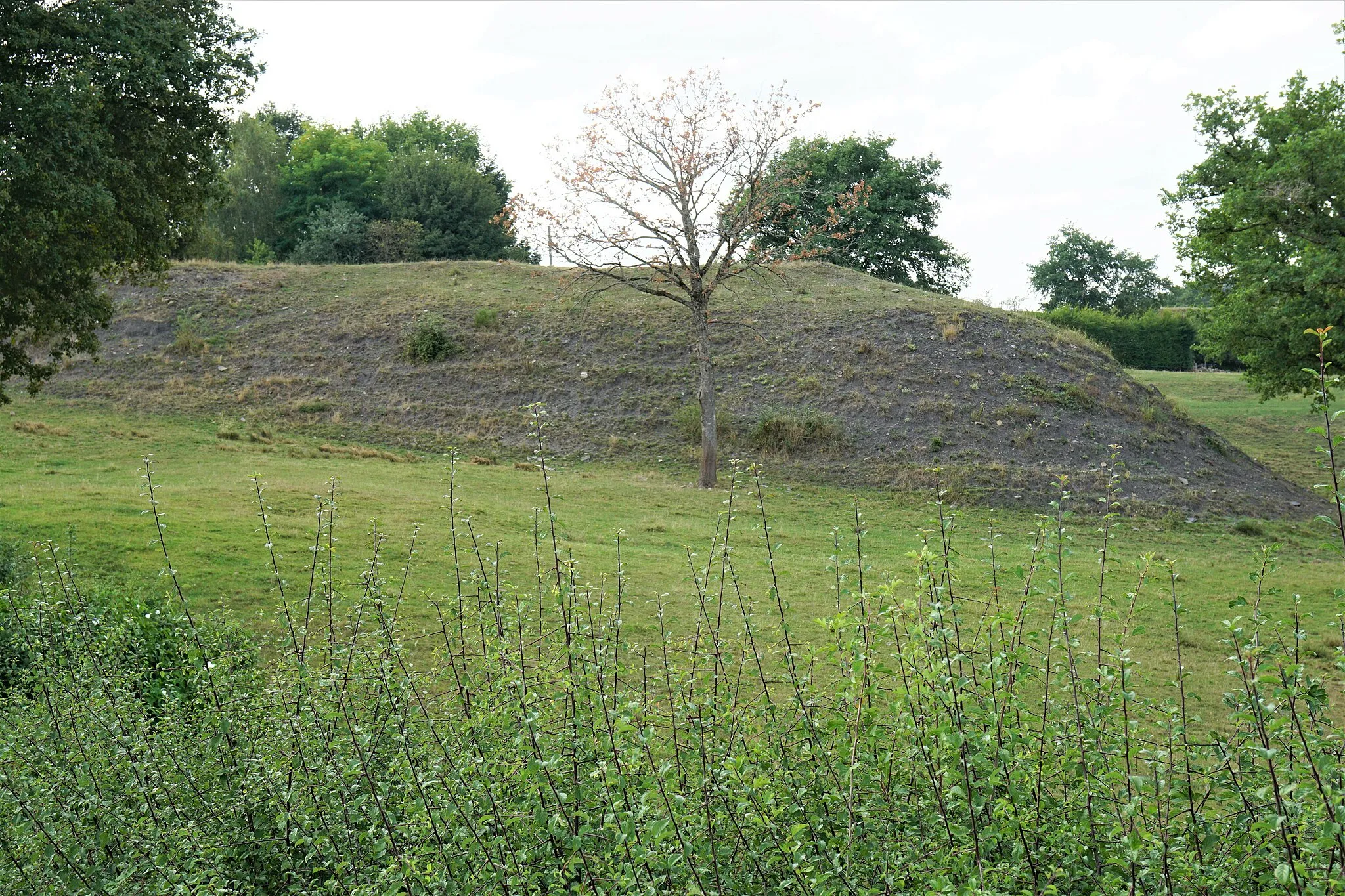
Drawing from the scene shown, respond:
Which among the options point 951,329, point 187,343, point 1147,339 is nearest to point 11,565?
point 187,343

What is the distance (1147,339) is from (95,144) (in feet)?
182

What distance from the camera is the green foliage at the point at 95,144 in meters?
12.7

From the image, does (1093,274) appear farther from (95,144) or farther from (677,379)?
(95,144)

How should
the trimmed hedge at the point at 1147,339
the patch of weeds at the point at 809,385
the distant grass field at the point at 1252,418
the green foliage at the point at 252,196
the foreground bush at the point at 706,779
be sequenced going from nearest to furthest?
the foreground bush at the point at 706,779 < the patch of weeds at the point at 809,385 < the distant grass field at the point at 1252,418 < the trimmed hedge at the point at 1147,339 < the green foliage at the point at 252,196

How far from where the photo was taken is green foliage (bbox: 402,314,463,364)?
34.8 metres

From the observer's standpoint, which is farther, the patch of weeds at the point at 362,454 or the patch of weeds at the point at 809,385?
the patch of weeds at the point at 809,385

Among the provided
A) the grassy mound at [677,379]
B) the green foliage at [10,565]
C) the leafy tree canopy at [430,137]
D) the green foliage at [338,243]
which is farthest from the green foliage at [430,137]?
the green foliage at [10,565]

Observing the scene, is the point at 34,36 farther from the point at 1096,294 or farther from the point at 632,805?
the point at 1096,294

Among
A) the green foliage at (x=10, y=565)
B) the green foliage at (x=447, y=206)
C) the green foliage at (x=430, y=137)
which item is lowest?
the green foliage at (x=10, y=565)

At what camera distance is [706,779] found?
425 cm

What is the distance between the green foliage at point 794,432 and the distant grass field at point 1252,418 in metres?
12.7

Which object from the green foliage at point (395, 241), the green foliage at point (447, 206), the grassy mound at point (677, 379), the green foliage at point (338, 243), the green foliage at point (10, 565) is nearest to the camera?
the green foliage at point (10, 565)

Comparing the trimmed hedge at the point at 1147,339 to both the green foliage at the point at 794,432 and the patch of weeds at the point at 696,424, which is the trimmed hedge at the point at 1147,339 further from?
the patch of weeds at the point at 696,424

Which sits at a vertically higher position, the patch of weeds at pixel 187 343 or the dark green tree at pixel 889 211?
the dark green tree at pixel 889 211
